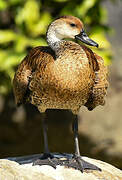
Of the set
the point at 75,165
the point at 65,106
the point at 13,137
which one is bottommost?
the point at 13,137

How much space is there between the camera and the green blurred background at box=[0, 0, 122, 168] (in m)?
7.67

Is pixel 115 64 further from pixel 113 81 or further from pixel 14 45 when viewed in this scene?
pixel 14 45

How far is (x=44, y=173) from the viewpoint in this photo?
5230 mm

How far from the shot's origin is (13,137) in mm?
8523

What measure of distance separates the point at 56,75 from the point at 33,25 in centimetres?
290

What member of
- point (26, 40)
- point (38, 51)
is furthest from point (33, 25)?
point (38, 51)

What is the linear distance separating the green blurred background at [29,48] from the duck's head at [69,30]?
2.34 m

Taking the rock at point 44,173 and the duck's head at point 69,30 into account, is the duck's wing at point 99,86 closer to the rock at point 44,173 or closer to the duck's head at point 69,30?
the duck's head at point 69,30

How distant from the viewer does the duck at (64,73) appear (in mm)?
5043

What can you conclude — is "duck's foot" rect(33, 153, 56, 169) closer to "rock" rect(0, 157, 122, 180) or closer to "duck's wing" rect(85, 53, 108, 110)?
"rock" rect(0, 157, 122, 180)

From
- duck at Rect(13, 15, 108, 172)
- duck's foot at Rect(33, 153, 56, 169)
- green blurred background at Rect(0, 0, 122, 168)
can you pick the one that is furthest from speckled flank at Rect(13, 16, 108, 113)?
green blurred background at Rect(0, 0, 122, 168)

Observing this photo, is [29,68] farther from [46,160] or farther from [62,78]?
[46,160]

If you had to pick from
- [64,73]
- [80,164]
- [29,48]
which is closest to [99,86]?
[64,73]

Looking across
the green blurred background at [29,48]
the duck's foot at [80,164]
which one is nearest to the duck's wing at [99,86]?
the duck's foot at [80,164]
